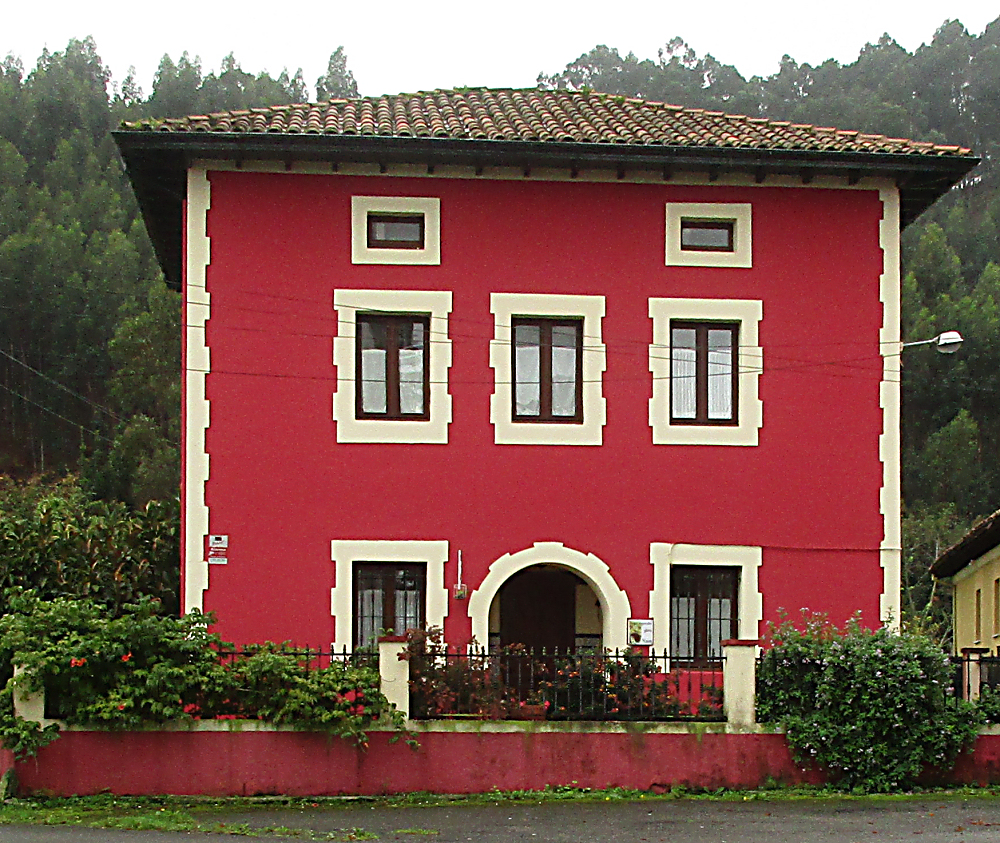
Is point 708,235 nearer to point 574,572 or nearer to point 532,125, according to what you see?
point 532,125

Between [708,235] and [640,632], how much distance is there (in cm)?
542

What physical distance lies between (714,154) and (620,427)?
12.4 feet

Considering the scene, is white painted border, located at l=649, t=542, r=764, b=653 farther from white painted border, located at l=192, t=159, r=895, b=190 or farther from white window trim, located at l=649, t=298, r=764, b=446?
white painted border, located at l=192, t=159, r=895, b=190

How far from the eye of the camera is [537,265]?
2117 cm

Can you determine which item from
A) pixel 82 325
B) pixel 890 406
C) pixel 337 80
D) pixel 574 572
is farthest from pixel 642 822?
pixel 337 80

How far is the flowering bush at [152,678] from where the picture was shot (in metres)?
16.5

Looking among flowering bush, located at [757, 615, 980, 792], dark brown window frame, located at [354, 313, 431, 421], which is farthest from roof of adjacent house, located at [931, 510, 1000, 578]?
dark brown window frame, located at [354, 313, 431, 421]

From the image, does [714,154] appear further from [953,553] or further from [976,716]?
[953,553]

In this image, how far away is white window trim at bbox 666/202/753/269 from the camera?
21.3 metres

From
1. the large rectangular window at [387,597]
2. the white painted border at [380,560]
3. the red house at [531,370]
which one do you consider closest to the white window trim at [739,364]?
the red house at [531,370]

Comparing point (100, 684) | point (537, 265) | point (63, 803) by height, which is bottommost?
point (63, 803)

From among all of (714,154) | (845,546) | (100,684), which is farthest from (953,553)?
(100,684)

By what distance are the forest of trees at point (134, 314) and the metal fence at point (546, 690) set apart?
104 ft

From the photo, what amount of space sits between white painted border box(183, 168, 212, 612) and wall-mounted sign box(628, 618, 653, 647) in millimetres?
5465
